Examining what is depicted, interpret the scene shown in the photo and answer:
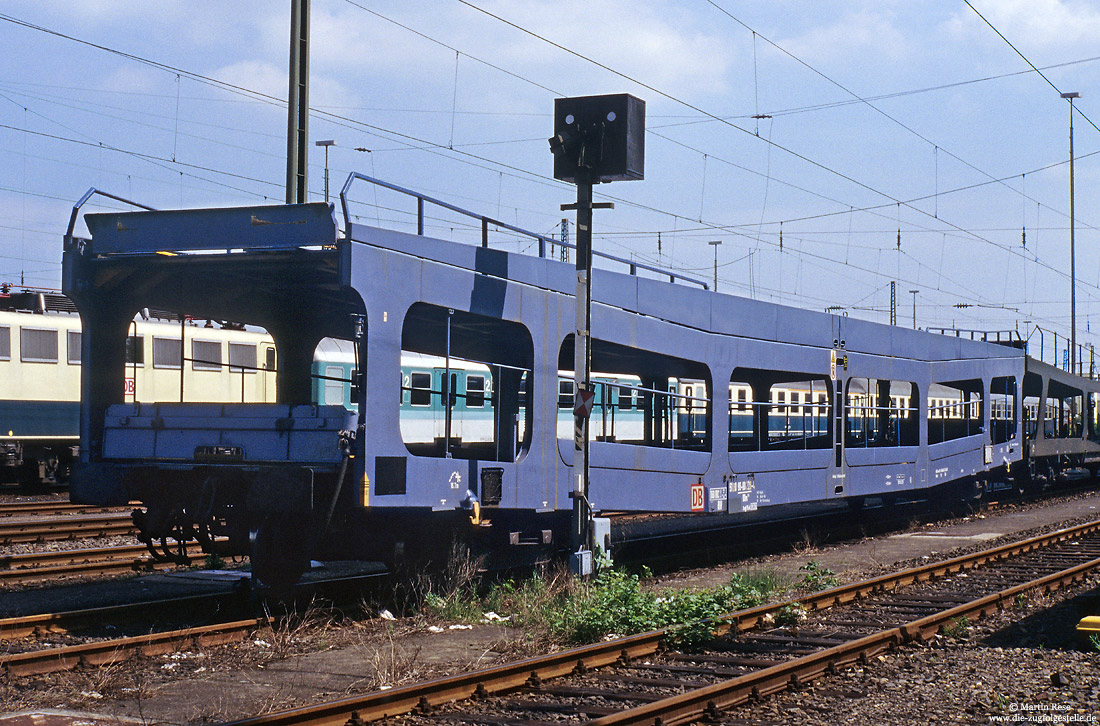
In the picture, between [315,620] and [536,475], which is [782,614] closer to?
[536,475]

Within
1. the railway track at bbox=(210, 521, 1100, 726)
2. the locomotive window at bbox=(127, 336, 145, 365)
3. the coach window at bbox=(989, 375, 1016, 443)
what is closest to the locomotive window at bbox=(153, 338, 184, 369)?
the locomotive window at bbox=(127, 336, 145, 365)

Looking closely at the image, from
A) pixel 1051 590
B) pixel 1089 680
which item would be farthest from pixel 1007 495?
pixel 1089 680

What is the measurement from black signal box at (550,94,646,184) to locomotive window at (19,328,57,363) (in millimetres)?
16986

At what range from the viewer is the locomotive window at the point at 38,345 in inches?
971

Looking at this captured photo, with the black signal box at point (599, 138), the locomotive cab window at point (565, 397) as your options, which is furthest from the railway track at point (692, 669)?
the black signal box at point (599, 138)

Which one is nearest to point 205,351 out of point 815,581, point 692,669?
point 815,581

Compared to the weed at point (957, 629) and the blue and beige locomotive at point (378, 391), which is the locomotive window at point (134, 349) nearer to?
the blue and beige locomotive at point (378, 391)

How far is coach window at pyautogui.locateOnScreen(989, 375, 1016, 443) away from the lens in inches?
1010

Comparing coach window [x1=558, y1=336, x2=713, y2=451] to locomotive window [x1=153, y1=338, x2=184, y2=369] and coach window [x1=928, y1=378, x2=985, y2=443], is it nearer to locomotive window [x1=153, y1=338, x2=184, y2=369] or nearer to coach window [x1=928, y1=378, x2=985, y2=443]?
coach window [x1=928, y1=378, x2=985, y2=443]

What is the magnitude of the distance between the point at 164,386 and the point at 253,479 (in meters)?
17.5

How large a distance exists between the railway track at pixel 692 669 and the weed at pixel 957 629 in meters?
0.07

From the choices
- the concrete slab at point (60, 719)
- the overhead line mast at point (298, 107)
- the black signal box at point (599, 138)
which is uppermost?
the overhead line mast at point (298, 107)

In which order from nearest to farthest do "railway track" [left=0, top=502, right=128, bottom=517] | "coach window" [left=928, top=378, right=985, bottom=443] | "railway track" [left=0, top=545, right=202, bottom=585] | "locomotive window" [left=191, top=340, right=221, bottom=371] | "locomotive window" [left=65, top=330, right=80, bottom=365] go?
1. "railway track" [left=0, top=545, right=202, bottom=585]
2. "railway track" [left=0, top=502, right=128, bottom=517]
3. "coach window" [left=928, top=378, right=985, bottom=443]
4. "locomotive window" [left=65, top=330, right=80, bottom=365]
5. "locomotive window" [left=191, top=340, right=221, bottom=371]

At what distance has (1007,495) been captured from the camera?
101ft
